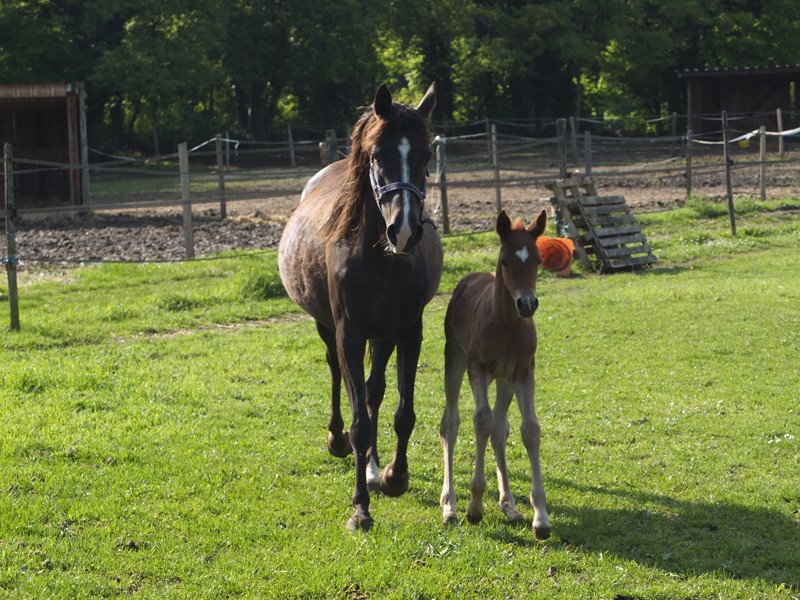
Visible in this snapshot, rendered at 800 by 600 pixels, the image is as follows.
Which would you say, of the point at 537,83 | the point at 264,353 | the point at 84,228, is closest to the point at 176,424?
the point at 264,353

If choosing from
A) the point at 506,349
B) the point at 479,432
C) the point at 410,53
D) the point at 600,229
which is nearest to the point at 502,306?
the point at 506,349

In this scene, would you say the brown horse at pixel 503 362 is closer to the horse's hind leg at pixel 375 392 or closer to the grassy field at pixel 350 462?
the grassy field at pixel 350 462

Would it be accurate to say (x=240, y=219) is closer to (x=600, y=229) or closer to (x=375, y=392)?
(x=600, y=229)

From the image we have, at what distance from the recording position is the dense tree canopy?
40156 millimetres

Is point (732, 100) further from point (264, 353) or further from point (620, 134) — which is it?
point (264, 353)

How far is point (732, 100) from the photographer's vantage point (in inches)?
1674

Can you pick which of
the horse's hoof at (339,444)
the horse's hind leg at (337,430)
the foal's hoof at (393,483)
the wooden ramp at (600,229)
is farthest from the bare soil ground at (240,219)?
the foal's hoof at (393,483)

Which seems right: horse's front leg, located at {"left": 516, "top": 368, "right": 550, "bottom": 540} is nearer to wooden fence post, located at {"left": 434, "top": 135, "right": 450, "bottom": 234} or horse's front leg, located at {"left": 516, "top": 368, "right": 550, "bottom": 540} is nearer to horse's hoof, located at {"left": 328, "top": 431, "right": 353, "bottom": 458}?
horse's hoof, located at {"left": 328, "top": 431, "right": 353, "bottom": 458}

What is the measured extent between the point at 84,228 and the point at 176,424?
45.4 feet

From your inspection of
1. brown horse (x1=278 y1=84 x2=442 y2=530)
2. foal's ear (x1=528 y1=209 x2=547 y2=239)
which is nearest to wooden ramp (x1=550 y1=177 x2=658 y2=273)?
brown horse (x1=278 y1=84 x2=442 y2=530)

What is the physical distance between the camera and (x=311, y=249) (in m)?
6.68

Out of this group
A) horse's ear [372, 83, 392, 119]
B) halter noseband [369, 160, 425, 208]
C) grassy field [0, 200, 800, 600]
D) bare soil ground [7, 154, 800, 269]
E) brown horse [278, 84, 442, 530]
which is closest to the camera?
grassy field [0, 200, 800, 600]

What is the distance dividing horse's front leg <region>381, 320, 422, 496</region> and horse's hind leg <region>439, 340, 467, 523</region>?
0.66 feet

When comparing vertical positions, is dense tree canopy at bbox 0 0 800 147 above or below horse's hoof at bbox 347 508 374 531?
above
